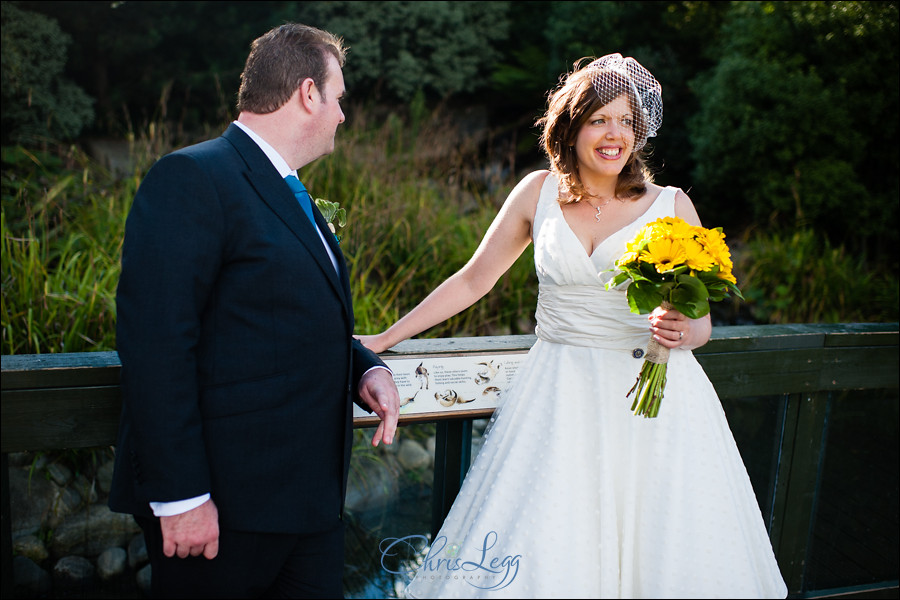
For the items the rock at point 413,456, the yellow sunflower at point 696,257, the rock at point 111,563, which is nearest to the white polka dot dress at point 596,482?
the yellow sunflower at point 696,257

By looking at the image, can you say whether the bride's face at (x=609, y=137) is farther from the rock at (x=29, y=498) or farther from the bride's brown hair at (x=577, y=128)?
the rock at (x=29, y=498)

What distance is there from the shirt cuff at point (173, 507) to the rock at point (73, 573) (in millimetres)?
1421

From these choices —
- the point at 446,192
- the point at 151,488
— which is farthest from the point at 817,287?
the point at 151,488

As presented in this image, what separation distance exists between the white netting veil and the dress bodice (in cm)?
26

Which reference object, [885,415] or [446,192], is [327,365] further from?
[446,192]

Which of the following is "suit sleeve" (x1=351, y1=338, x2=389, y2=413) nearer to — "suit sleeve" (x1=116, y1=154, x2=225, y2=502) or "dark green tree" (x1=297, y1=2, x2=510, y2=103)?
"suit sleeve" (x1=116, y1=154, x2=225, y2=502)

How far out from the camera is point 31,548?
111 inches

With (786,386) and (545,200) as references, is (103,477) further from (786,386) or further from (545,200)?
(786,386)

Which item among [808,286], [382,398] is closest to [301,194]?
[382,398]

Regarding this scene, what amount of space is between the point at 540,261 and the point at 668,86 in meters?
10.3

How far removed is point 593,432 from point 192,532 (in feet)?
3.71

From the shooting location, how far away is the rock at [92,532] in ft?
9.46

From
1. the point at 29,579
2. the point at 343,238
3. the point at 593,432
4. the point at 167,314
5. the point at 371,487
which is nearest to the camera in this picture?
the point at 167,314

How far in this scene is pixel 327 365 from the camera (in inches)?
68.3
